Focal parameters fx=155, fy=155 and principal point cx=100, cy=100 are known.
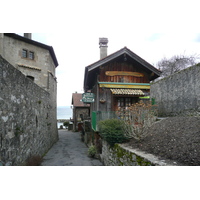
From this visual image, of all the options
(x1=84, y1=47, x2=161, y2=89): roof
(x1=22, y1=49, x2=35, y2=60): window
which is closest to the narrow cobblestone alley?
(x1=84, y1=47, x2=161, y2=89): roof

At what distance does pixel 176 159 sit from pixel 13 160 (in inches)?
160

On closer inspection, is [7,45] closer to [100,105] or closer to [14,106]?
[100,105]

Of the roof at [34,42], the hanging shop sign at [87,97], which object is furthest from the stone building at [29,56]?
the hanging shop sign at [87,97]

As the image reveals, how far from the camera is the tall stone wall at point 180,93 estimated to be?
25.6 feet

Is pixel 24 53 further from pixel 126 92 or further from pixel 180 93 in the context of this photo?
pixel 180 93

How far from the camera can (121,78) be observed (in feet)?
31.2

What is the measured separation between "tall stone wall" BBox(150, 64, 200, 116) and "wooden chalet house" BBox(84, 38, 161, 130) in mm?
1317

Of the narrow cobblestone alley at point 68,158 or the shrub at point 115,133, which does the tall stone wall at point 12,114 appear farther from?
the shrub at point 115,133

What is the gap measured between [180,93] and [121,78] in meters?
3.52

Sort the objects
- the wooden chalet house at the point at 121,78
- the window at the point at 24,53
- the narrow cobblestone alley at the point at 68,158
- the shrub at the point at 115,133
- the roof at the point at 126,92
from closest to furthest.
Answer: the shrub at the point at 115,133, the narrow cobblestone alley at the point at 68,158, the roof at the point at 126,92, the wooden chalet house at the point at 121,78, the window at the point at 24,53

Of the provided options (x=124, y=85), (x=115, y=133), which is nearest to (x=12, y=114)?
(x=115, y=133)

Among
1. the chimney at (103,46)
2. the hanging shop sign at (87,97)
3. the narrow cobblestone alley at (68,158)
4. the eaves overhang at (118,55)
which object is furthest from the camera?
the chimney at (103,46)

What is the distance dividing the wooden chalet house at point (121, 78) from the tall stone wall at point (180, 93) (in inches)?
51.8

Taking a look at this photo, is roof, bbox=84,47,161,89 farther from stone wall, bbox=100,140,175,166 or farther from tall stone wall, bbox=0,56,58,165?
stone wall, bbox=100,140,175,166
